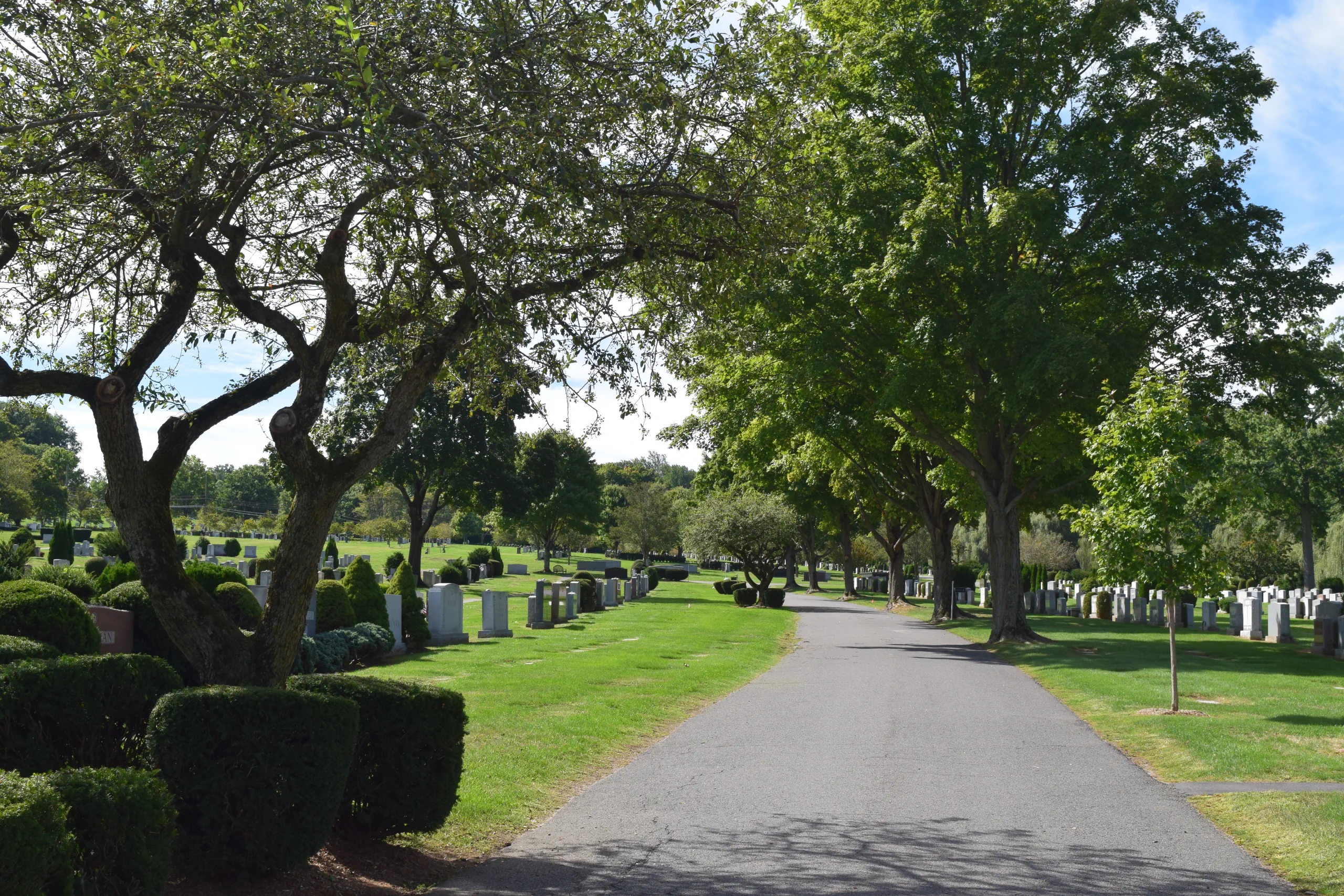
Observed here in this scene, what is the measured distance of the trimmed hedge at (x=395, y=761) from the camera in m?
6.71

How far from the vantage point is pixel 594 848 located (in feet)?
23.9

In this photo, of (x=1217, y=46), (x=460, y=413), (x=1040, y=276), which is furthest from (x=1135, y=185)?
(x=460, y=413)

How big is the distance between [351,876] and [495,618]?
19.0 m

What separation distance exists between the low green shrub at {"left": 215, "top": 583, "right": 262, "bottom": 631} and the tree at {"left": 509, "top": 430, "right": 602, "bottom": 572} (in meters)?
33.3

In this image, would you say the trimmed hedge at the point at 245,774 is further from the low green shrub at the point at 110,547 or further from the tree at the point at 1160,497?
the low green shrub at the point at 110,547

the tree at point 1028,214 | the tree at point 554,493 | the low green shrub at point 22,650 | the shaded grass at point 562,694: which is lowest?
the shaded grass at point 562,694

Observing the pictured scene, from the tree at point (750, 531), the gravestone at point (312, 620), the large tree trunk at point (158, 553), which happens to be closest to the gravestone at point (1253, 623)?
the tree at point (750, 531)

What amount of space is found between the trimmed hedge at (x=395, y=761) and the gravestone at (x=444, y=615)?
16.3m

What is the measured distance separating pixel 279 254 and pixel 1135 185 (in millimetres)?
20205

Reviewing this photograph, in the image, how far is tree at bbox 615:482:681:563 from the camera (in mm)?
76250

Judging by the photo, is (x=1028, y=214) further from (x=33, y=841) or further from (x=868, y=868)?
(x=33, y=841)

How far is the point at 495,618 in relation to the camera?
25.3 meters

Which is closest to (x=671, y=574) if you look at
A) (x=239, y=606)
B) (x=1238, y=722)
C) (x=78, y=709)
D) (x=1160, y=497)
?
(x=239, y=606)

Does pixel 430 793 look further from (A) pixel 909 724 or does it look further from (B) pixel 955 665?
(B) pixel 955 665
